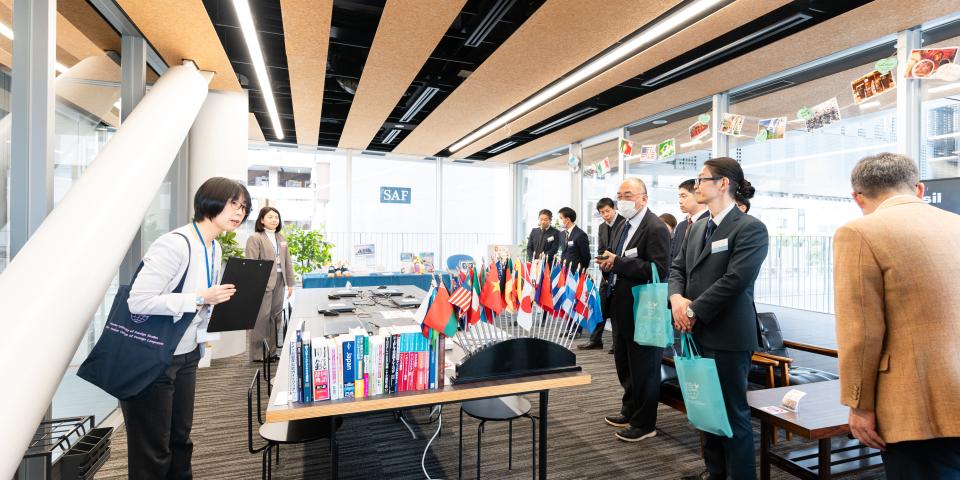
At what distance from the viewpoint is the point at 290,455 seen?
115 inches

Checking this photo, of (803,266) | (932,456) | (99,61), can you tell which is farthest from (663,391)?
(99,61)

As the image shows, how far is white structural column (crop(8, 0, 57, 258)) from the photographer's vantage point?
206cm

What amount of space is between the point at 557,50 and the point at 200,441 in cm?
410

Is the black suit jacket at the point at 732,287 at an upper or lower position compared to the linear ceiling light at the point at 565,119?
lower

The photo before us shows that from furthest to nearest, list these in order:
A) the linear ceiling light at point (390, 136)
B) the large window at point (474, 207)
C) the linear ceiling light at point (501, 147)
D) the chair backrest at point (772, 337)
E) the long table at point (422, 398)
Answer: the large window at point (474, 207) < the linear ceiling light at point (501, 147) < the linear ceiling light at point (390, 136) < the chair backrest at point (772, 337) < the long table at point (422, 398)

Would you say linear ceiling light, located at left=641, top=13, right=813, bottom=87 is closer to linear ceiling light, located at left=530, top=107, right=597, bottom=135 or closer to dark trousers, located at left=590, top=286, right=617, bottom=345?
linear ceiling light, located at left=530, top=107, right=597, bottom=135

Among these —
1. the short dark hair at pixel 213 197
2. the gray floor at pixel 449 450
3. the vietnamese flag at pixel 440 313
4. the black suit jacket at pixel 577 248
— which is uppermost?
the short dark hair at pixel 213 197

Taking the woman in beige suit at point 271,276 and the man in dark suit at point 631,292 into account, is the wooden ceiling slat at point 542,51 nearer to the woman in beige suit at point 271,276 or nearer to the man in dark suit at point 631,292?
the man in dark suit at point 631,292

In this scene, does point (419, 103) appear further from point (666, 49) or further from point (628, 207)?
point (628, 207)

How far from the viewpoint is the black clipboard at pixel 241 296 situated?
1.98 meters

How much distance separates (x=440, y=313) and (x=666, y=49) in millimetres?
3245

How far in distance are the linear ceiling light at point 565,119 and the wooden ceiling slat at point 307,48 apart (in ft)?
10.2

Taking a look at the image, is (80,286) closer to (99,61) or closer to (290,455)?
(290,455)

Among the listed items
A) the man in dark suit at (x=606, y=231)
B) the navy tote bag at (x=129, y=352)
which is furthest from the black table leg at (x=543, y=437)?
the man in dark suit at (x=606, y=231)
